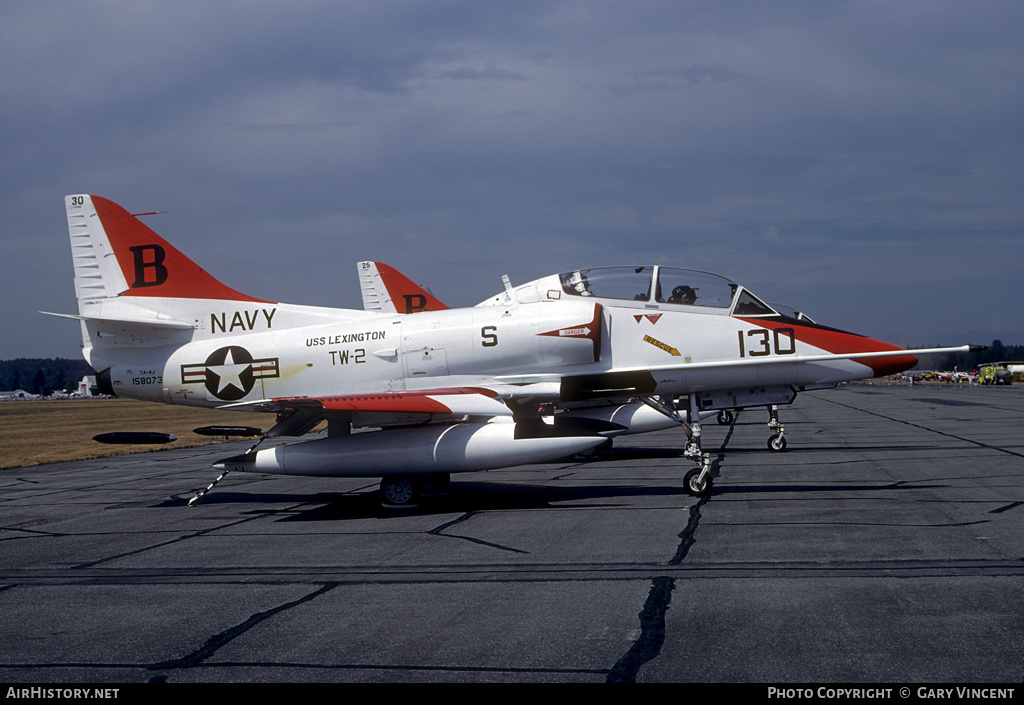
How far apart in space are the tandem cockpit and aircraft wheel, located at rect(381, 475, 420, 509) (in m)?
3.35

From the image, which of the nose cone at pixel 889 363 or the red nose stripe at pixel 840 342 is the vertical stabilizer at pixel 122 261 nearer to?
the red nose stripe at pixel 840 342

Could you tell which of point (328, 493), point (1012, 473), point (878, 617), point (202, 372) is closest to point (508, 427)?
point (328, 493)

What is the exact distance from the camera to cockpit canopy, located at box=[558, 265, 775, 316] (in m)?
11.8

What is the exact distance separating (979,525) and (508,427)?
5.44 m

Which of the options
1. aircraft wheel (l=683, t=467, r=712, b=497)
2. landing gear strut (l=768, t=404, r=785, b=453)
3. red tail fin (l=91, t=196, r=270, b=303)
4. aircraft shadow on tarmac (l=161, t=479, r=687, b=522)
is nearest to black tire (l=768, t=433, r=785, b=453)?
landing gear strut (l=768, t=404, r=785, b=453)

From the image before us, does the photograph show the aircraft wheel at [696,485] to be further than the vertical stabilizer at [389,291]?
No

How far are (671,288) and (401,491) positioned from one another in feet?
15.6

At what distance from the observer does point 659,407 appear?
464 inches

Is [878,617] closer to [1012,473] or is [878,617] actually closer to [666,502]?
[666,502]

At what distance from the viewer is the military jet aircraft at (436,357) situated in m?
11.0

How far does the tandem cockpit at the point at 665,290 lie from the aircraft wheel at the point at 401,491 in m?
3.35

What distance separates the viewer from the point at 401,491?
11.3m

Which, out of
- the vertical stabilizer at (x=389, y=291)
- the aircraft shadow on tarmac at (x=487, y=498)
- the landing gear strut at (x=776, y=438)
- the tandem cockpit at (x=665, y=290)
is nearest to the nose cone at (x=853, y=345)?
the tandem cockpit at (x=665, y=290)

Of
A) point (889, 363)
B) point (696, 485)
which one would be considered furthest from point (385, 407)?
point (889, 363)
